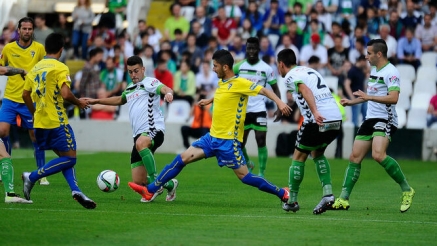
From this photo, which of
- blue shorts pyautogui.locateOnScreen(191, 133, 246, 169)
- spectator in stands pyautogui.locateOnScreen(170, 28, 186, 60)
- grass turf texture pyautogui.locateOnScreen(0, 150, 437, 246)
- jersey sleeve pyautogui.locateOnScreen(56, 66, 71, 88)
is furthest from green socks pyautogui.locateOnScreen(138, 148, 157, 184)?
spectator in stands pyautogui.locateOnScreen(170, 28, 186, 60)

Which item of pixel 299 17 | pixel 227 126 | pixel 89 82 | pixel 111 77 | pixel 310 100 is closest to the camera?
pixel 310 100

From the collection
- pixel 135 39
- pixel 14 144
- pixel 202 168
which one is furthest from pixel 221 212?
pixel 135 39

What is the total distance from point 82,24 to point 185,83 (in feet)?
15.9

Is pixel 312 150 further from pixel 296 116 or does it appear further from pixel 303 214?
pixel 296 116

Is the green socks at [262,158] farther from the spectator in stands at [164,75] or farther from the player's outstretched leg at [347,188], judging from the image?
the spectator in stands at [164,75]

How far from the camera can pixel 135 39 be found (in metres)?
28.7

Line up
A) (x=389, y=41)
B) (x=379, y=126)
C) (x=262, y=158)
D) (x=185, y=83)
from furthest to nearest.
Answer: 1. (x=185, y=83)
2. (x=389, y=41)
3. (x=262, y=158)
4. (x=379, y=126)

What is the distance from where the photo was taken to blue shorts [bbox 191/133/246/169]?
12516mm

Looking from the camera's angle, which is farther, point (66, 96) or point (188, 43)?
point (188, 43)

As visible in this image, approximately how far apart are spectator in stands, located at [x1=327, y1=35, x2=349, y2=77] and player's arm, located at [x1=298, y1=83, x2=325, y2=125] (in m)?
13.3

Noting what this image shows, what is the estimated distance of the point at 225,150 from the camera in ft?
41.1

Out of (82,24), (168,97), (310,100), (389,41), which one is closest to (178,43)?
(82,24)

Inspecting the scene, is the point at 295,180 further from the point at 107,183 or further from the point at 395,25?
the point at 395,25

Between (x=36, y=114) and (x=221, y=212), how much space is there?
266cm
